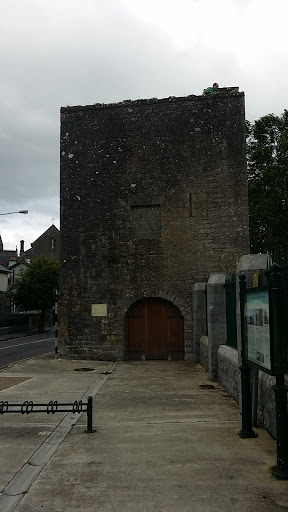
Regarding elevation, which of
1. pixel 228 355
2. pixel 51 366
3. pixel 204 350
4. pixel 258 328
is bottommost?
pixel 51 366

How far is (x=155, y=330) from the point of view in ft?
53.4

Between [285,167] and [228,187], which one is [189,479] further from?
[285,167]

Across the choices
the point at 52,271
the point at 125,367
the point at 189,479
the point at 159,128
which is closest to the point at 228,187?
the point at 159,128

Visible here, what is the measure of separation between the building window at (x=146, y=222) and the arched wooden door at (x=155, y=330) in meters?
2.32

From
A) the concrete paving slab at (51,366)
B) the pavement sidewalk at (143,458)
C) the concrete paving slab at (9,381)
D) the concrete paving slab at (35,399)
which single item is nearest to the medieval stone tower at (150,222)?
the concrete paving slab at (51,366)

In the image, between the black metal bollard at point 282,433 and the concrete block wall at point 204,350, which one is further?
the concrete block wall at point 204,350

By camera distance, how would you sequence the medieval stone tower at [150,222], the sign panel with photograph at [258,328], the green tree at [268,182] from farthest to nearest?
1. the green tree at [268,182]
2. the medieval stone tower at [150,222]
3. the sign panel with photograph at [258,328]

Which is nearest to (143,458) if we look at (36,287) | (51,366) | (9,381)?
(9,381)

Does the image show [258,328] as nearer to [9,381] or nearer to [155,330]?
[9,381]

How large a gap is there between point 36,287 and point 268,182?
19465 mm

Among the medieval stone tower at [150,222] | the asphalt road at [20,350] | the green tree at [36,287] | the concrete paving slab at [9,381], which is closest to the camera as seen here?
the concrete paving slab at [9,381]

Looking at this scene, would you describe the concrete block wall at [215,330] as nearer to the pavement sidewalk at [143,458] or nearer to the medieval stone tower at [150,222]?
the pavement sidewalk at [143,458]

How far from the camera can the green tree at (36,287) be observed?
35.6m

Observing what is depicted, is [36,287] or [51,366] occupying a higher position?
[36,287]
